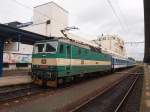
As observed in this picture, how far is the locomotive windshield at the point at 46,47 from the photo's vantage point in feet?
47.1

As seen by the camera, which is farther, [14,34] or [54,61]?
[14,34]

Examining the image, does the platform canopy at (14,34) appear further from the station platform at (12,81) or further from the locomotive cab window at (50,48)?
the locomotive cab window at (50,48)

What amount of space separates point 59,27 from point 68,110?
133ft

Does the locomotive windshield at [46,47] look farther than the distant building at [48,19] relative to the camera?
No

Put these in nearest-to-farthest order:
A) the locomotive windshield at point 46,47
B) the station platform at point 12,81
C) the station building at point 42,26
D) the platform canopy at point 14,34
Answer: the locomotive windshield at point 46,47 < the station platform at point 12,81 < the platform canopy at point 14,34 < the station building at point 42,26

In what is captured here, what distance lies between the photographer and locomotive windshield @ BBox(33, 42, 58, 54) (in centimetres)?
1436

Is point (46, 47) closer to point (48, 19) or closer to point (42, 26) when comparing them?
point (48, 19)

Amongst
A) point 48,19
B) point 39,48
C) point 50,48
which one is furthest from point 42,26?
point 50,48

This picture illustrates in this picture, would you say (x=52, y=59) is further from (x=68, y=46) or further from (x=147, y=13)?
(x=147, y=13)

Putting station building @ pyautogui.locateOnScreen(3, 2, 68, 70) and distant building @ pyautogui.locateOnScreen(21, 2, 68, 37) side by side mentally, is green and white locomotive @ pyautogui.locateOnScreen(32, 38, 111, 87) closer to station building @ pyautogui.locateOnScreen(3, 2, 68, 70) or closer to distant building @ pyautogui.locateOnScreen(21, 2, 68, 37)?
station building @ pyautogui.locateOnScreen(3, 2, 68, 70)

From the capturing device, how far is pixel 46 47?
48.6 feet

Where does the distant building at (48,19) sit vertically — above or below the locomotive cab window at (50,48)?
above

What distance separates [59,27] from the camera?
48219 millimetres

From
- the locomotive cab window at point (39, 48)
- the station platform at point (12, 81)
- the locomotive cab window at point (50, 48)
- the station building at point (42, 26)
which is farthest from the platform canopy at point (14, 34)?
the station building at point (42, 26)
